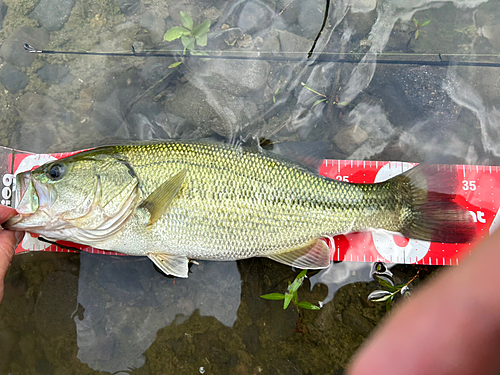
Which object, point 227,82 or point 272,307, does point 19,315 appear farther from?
point 227,82

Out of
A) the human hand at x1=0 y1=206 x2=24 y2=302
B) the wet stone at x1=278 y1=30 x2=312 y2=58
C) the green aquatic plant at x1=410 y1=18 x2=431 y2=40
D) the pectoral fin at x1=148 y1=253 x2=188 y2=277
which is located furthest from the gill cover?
the green aquatic plant at x1=410 y1=18 x2=431 y2=40

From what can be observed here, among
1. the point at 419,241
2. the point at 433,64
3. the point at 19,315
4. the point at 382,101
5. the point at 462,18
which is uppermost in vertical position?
the point at 462,18

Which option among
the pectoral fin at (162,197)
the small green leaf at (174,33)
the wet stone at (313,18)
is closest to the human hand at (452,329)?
the pectoral fin at (162,197)

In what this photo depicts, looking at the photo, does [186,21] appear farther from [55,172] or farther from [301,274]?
[301,274]

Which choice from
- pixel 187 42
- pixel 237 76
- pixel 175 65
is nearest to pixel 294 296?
pixel 237 76

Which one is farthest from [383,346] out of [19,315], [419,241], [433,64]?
[19,315]
